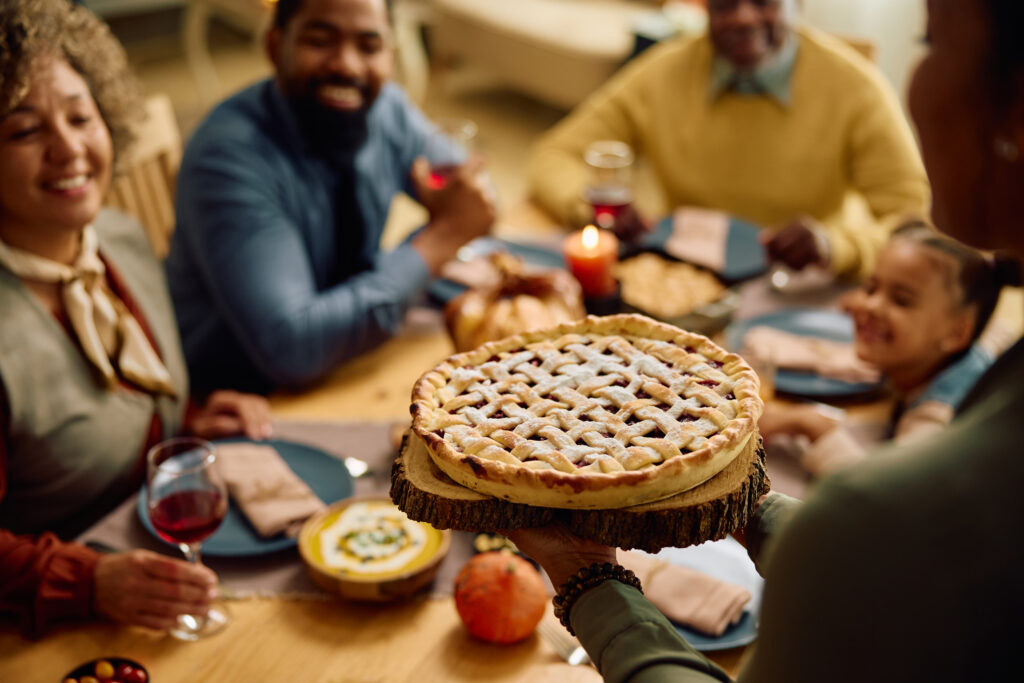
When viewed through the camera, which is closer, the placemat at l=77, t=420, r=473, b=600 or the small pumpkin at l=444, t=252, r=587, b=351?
the placemat at l=77, t=420, r=473, b=600

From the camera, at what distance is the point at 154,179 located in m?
2.62

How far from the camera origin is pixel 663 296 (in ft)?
6.50

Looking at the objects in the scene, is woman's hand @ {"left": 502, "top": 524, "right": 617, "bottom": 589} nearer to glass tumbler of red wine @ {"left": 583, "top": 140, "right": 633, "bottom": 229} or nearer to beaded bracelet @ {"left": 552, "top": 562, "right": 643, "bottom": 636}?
beaded bracelet @ {"left": 552, "top": 562, "right": 643, "bottom": 636}

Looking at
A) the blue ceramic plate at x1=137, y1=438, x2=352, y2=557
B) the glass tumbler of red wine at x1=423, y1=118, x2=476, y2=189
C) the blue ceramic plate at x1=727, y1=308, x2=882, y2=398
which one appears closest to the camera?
the blue ceramic plate at x1=137, y1=438, x2=352, y2=557

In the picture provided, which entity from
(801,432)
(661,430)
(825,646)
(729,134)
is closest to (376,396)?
(801,432)

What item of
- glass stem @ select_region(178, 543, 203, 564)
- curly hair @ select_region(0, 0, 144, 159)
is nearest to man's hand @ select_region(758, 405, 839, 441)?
glass stem @ select_region(178, 543, 203, 564)

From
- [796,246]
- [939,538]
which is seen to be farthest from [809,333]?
[939,538]

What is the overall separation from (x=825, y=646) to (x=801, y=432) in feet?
3.15

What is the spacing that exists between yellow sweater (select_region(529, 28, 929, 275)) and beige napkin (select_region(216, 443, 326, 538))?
4.22ft

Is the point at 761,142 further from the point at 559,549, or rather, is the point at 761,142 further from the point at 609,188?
the point at 559,549

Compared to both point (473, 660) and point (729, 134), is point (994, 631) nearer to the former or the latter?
point (473, 660)

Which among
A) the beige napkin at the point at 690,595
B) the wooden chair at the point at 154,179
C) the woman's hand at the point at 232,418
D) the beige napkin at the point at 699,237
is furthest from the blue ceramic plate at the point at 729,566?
the wooden chair at the point at 154,179

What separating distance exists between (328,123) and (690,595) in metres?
1.42

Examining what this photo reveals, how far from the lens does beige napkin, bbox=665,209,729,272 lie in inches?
90.7
